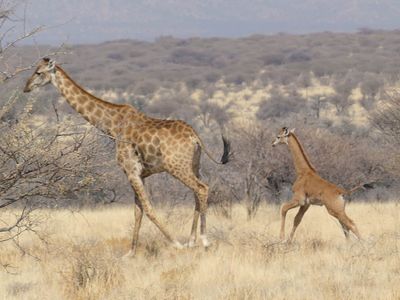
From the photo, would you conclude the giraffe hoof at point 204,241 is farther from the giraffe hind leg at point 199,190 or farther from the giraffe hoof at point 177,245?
the giraffe hoof at point 177,245

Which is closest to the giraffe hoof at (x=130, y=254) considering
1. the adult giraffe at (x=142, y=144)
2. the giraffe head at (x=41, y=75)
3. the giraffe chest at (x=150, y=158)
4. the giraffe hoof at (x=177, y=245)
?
the adult giraffe at (x=142, y=144)

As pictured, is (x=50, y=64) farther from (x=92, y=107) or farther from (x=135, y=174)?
(x=135, y=174)

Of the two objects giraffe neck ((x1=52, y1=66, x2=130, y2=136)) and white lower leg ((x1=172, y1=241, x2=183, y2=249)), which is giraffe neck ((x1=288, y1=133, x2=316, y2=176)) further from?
giraffe neck ((x1=52, y1=66, x2=130, y2=136))

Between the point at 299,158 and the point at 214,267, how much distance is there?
2.75 metres

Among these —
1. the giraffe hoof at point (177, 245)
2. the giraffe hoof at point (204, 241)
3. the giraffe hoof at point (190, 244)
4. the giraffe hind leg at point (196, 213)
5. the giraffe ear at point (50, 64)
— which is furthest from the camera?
the giraffe hind leg at point (196, 213)

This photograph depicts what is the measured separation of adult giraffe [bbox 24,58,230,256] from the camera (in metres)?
10.2

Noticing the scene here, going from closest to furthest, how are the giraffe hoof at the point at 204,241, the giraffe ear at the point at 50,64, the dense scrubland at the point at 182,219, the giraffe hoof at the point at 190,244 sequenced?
the dense scrubland at the point at 182,219
the giraffe ear at the point at 50,64
the giraffe hoof at the point at 204,241
the giraffe hoof at the point at 190,244

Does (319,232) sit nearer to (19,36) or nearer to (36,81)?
(36,81)

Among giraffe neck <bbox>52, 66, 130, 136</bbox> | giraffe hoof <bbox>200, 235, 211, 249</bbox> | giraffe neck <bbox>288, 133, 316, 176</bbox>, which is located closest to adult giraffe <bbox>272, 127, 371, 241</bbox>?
giraffe neck <bbox>288, 133, 316, 176</bbox>

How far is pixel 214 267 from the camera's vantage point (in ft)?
29.1

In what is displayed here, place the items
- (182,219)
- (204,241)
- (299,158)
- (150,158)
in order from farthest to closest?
(182,219) < (299,158) < (150,158) < (204,241)

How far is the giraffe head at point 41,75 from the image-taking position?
9.89 metres

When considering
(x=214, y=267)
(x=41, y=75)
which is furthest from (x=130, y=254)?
(x=41, y=75)

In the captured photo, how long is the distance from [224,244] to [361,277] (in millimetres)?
2496
